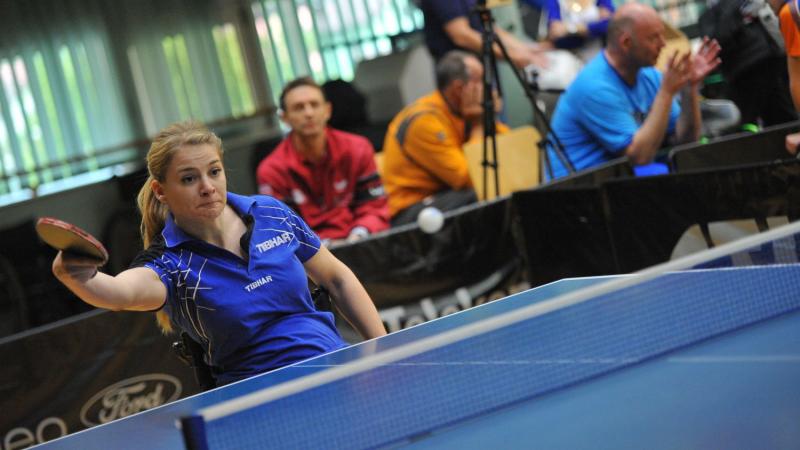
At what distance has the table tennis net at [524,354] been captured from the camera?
2098 mm

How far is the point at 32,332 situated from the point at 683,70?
3435 millimetres

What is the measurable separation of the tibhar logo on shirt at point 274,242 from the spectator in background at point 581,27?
508 centimetres

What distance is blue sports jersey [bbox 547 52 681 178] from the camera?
20.5 feet

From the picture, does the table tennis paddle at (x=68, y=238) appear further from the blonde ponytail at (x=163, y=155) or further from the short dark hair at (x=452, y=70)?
the short dark hair at (x=452, y=70)

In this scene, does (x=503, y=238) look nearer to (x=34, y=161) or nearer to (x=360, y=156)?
(x=360, y=156)

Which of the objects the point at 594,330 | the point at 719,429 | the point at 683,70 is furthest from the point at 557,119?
the point at 719,429

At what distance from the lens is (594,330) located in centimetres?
240

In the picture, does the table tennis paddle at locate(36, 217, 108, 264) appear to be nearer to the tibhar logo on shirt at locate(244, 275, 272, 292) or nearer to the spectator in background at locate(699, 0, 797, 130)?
the tibhar logo on shirt at locate(244, 275, 272, 292)

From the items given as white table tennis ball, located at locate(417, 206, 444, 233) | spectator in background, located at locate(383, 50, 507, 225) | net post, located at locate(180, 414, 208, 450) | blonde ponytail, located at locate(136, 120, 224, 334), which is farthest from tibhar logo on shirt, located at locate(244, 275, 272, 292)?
spectator in background, located at locate(383, 50, 507, 225)

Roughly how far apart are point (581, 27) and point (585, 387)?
6.07 m

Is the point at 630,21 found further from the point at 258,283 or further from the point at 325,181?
the point at 258,283

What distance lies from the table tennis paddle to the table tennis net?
58 centimetres

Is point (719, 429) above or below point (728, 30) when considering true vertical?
below

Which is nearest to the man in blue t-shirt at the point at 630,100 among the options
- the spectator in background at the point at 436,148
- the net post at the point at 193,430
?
the spectator in background at the point at 436,148
